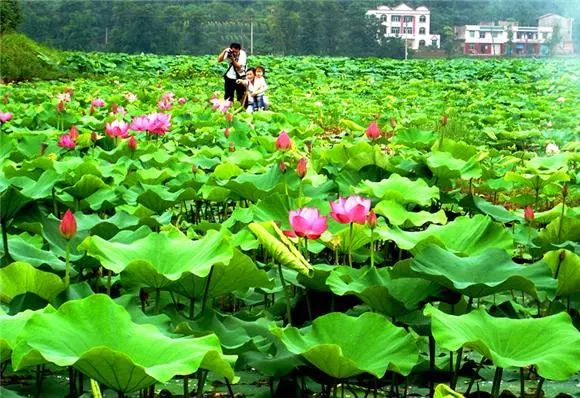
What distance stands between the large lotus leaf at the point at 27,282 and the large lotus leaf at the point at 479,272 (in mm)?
505

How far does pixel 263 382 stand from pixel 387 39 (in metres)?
27.4

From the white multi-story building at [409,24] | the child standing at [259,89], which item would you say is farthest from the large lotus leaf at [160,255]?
the white multi-story building at [409,24]

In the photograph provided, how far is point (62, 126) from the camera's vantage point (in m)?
4.20

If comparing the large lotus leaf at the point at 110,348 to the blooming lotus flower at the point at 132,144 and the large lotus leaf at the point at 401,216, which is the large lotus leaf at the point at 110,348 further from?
the blooming lotus flower at the point at 132,144

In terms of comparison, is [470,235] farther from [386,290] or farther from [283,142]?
[283,142]

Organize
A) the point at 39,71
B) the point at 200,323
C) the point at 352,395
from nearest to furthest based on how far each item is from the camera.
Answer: the point at 200,323 < the point at 352,395 < the point at 39,71

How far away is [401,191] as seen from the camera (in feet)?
6.67

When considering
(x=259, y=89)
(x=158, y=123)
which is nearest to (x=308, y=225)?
(x=158, y=123)

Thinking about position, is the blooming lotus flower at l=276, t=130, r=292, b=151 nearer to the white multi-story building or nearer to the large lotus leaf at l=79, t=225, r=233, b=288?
the large lotus leaf at l=79, t=225, r=233, b=288

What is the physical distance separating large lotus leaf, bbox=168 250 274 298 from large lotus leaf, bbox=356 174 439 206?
0.67 m

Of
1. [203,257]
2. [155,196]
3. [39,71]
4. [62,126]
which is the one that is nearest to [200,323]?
[203,257]

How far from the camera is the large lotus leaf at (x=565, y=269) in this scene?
1338 mm

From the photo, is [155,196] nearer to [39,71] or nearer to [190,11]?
[39,71]

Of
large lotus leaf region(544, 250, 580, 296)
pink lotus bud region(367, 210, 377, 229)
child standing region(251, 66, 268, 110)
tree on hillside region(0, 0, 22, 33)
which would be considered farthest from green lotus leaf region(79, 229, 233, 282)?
tree on hillside region(0, 0, 22, 33)
